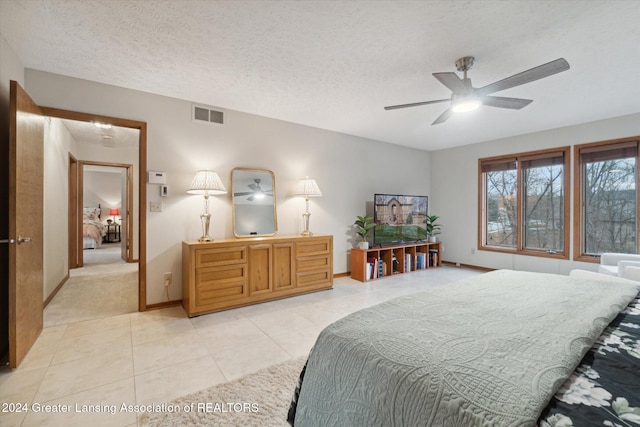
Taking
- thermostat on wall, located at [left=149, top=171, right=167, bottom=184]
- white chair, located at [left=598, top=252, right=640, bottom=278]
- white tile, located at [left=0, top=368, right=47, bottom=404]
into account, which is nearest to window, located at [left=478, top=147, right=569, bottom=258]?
white chair, located at [left=598, top=252, right=640, bottom=278]

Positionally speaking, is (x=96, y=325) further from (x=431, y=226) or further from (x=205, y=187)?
(x=431, y=226)

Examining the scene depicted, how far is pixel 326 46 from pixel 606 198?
467 cm

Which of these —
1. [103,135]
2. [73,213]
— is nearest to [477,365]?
[103,135]

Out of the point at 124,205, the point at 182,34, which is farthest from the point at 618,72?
the point at 124,205

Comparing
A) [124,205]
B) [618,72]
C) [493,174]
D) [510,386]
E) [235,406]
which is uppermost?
[618,72]

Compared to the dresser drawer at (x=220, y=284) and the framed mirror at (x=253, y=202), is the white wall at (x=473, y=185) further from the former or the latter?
the dresser drawer at (x=220, y=284)

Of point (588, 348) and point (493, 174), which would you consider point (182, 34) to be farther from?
point (493, 174)

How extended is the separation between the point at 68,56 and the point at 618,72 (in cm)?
503

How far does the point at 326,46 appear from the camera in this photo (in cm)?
225

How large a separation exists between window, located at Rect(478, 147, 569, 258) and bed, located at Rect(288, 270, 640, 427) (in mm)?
3689

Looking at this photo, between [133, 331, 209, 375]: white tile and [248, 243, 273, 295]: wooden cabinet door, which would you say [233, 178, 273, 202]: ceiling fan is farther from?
[133, 331, 209, 375]: white tile

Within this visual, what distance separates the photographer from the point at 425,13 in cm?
188

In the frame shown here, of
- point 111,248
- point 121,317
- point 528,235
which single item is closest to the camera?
point 121,317

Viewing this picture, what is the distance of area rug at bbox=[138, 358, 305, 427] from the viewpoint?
5.01ft
